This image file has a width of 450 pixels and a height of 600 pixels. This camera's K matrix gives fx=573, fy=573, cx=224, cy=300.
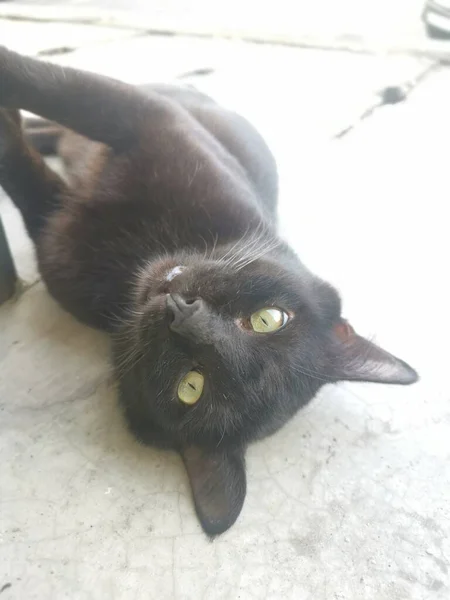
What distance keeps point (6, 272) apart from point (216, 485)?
78 centimetres

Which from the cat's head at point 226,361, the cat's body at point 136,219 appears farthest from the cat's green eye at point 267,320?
the cat's body at point 136,219

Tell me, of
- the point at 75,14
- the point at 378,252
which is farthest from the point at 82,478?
the point at 75,14

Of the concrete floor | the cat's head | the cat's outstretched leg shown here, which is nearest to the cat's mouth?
the cat's head

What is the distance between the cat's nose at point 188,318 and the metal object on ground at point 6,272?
0.60 meters

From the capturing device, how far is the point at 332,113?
7.89 ft

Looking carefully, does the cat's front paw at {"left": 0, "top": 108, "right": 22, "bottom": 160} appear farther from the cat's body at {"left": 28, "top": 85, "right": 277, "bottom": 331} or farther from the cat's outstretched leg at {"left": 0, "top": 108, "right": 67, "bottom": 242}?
the cat's body at {"left": 28, "top": 85, "right": 277, "bottom": 331}

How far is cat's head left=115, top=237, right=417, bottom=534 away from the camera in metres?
1.09

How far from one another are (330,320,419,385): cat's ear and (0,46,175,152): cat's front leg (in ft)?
2.25

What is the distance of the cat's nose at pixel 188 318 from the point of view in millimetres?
1040

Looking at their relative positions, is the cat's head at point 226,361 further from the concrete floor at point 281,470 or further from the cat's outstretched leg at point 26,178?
the cat's outstretched leg at point 26,178

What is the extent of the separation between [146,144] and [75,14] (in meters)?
2.53

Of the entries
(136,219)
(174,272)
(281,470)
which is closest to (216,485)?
(281,470)

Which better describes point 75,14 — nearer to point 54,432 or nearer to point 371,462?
point 54,432

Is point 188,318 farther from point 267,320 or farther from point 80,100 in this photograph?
point 80,100
